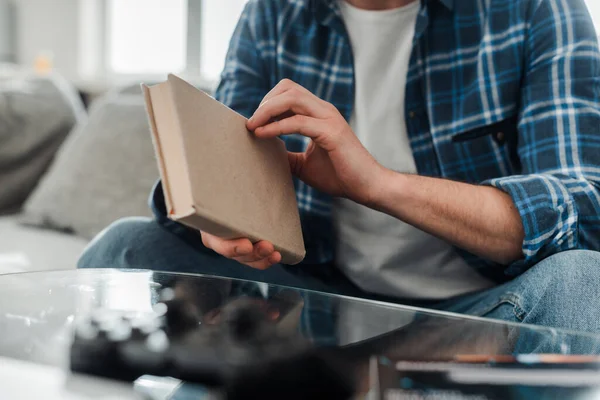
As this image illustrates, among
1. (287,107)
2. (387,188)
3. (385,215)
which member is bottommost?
(385,215)

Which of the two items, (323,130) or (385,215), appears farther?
(385,215)

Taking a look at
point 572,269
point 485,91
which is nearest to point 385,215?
point 485,91

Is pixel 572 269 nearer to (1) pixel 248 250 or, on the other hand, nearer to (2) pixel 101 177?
(1) pixel 248 250

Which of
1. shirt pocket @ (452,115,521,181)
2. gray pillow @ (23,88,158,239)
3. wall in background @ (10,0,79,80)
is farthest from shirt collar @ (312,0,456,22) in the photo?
wall in background @ (10,0,79,80)

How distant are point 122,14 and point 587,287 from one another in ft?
11.3

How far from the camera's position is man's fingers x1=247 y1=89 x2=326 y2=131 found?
69 centimetres

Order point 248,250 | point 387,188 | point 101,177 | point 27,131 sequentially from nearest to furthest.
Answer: point 248,250, point 387,188, point 101,177, point 27,131

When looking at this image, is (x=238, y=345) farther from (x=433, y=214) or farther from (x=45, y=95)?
(x=45, y=95)

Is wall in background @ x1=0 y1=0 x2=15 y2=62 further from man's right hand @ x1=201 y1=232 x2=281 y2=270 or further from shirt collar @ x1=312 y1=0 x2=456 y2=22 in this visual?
man's right hand @ x1=201 y1=232 x2=281 y2=270

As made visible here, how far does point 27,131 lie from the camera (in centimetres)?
192

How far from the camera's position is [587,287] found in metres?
0.68

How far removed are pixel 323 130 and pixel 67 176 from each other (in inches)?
43.4

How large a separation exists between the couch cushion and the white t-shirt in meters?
0.62

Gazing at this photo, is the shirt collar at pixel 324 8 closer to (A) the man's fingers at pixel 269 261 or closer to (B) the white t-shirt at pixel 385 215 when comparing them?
(B) the white t-shirt at pixel 385 215
